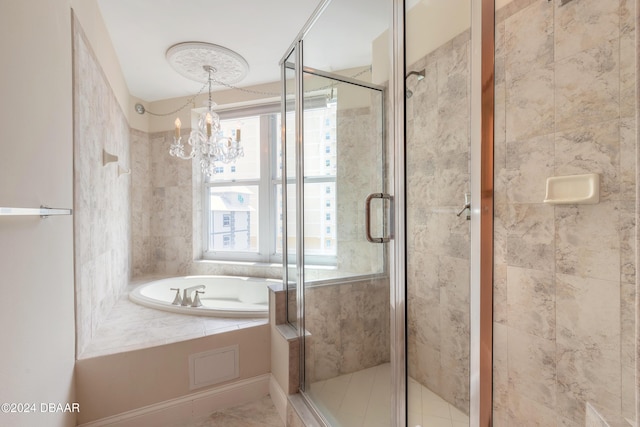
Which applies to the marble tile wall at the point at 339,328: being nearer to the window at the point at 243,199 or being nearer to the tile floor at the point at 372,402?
the tile floor at the point at 372,402

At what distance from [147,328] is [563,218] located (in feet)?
7.57

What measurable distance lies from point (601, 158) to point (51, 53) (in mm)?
2132

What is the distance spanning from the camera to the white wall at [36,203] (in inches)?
34.6

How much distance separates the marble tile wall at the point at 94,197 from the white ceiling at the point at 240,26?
404 millimetres

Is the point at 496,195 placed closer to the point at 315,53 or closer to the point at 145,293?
the point at 315,53

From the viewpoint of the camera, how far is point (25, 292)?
98 cm

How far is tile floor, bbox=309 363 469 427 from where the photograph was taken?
1.24m

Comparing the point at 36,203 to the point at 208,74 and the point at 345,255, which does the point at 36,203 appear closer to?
the point at 345,255

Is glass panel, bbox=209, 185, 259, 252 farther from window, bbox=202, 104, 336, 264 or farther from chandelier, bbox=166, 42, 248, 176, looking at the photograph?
chandelier, bbox=166, 42, 248, 176

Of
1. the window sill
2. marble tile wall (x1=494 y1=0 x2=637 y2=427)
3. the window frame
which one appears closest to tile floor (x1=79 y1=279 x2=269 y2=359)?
the window sill

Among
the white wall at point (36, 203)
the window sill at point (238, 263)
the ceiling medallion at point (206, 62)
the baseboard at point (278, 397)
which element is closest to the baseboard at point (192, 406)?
the baseboard at point (278, 397)

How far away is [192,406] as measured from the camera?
1646 millimetres

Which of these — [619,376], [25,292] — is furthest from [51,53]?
[619,376]

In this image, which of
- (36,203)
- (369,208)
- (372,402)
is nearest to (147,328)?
(36,203)
